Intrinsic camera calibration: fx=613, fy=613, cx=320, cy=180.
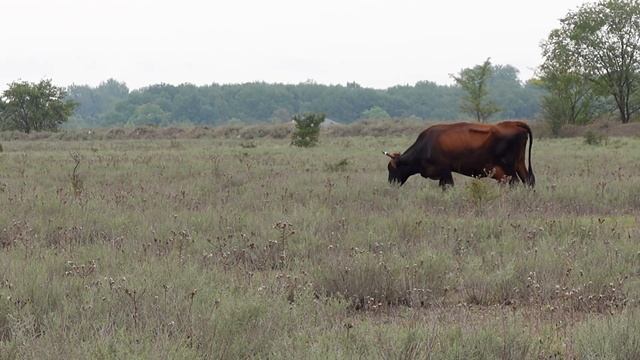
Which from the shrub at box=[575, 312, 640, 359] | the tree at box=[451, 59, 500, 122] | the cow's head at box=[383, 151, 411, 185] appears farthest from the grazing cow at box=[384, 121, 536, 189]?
the tree at box=[451, 59, 500, 122]

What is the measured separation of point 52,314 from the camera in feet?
12.8

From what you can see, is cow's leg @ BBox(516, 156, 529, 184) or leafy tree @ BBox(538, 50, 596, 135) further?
leafy tree @ BBox(538, 50, 596, 135)

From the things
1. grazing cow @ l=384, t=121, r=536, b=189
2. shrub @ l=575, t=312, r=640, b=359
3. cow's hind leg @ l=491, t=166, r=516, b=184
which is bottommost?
shrub @ l=575, t=312, r=640, b=359

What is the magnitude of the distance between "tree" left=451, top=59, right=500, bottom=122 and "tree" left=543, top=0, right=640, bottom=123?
643cm

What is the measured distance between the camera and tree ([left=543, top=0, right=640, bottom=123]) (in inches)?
1946

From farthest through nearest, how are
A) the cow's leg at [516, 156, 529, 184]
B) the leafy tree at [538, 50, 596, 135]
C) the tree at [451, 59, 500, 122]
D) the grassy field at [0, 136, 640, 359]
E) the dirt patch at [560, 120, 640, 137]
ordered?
the tree at [451, 59, 500, 122]
the leafy tree at [538, 50, 596, 135]
the dirt patch at [560, 120, 640, 137]
the cow's leg at [516, 156, 529, 184]
the grassy field at [0, 136, 640, 359]

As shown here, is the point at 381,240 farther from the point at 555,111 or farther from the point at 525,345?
the point at 555,111

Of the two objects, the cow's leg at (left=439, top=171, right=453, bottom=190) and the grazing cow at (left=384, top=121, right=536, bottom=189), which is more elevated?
the grazing cow at (left=384, top=121, right=536, bottom=189)

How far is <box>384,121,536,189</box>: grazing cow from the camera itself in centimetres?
1185

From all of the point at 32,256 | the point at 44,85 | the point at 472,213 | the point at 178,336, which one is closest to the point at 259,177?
the point at 472,213

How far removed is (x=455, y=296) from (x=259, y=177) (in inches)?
364

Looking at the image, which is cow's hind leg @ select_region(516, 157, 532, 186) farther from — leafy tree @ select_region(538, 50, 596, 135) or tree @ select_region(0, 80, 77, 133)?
tree @ select_region(0, 80, 77, 133)

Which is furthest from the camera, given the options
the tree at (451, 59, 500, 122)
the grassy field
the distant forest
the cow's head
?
the distant forest

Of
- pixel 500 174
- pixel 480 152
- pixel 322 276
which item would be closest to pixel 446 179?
pixel 480 152
